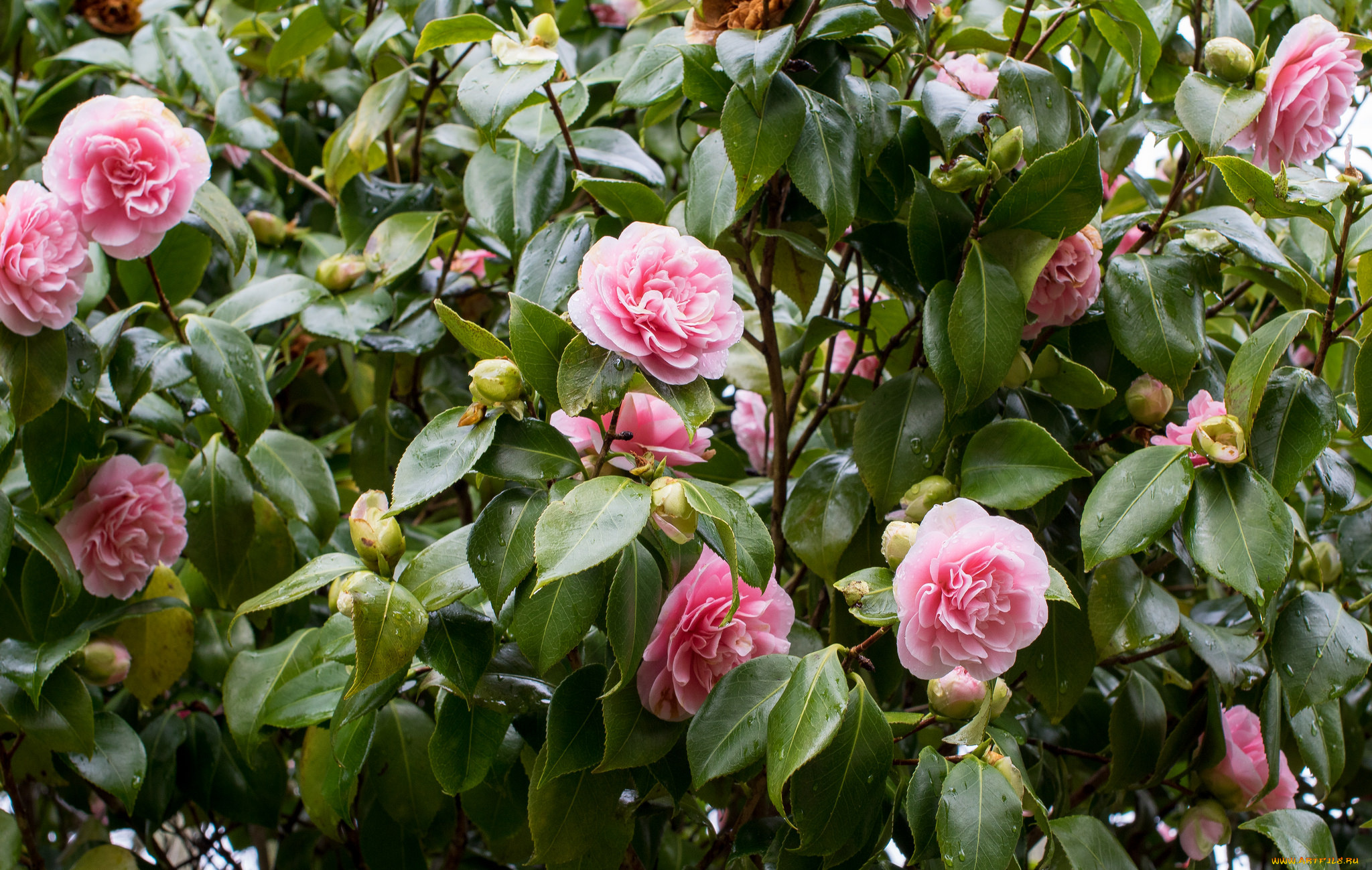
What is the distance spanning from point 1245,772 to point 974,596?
1.55 ft

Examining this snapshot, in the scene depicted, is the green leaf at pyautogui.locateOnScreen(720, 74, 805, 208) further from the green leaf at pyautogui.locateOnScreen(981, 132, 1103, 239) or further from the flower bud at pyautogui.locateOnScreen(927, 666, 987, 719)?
the flower bud at pyautogui.locateOnScreen(927, 666, 987, 719)

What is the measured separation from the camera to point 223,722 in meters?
1.05

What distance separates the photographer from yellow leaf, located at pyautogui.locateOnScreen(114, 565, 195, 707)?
3.10ft

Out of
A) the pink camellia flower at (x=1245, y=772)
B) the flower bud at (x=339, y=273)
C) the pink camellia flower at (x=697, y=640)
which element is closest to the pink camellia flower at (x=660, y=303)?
the pink camellia flower at (x=697, y=640)

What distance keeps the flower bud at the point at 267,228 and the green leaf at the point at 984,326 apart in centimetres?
86

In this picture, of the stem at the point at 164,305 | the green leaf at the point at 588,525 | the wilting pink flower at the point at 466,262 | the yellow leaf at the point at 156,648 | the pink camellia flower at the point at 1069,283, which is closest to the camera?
the green leaf at the point at 588,525

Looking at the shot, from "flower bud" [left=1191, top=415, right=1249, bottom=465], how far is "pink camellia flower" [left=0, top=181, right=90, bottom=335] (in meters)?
0.79

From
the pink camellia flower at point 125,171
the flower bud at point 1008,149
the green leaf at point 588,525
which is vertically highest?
the flower bud at point 1008,149

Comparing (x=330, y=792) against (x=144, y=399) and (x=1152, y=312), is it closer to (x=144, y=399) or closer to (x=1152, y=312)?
(x=144, y=399)

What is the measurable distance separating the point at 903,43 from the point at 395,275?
488 mm

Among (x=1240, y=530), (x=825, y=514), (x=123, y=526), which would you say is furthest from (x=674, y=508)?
(x=123, y=526)

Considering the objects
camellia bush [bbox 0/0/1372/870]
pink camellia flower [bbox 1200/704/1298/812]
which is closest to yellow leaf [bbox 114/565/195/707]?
camellia bush [bbox 0/0/1372/870]

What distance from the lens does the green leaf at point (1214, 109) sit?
69 centimetres

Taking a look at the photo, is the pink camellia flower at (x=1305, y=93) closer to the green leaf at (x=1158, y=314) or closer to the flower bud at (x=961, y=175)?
the green leaf at (x=1158, y=314)
